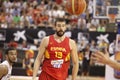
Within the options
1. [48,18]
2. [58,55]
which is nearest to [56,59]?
[58,55]

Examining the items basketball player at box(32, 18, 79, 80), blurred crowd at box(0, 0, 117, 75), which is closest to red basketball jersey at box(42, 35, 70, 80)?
basketball player at box(32, 18, 79, 80)

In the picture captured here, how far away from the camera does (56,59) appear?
22.6ft

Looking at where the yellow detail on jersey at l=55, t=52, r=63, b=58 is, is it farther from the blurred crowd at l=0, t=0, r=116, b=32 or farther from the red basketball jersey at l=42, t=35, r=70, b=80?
the blurred crowd at l=0, t=0, r=116, b=32

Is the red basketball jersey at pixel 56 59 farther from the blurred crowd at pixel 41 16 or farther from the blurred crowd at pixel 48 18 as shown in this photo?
the blurred crowd at pixel 41 16

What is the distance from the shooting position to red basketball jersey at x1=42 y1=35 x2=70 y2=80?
22.6 ft

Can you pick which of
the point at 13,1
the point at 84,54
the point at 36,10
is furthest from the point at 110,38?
the point at 13,1

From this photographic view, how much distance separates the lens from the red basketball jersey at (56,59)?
6.88 meters

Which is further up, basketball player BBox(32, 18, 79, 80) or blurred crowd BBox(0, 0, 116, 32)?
basketball player BBox(32, 18, 79, 80)

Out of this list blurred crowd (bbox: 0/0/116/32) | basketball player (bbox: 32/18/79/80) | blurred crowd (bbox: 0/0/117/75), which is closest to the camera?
basketball player (bbox: 32/18/79/80)

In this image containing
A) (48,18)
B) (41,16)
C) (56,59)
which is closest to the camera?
(56,59)

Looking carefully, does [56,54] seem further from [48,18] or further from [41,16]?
[41,16]

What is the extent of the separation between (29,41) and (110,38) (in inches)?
148

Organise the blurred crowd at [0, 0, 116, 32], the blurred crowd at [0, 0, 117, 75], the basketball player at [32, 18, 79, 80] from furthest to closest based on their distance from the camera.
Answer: the blurred crowd at [0, 0, 116, 32]
the blurred crowd at [0, 0, 117, 75]
the basketball player at [32, 18, 79, 80]

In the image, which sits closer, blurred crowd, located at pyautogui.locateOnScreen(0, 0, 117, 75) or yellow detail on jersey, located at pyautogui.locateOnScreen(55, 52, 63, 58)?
yellow detail on jersey, located at pyautogui.locateOnScreen(55, 52, 63, 58)
